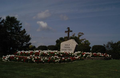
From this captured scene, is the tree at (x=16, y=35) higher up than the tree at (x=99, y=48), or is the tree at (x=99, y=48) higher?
the tree at (x=16, y=35)

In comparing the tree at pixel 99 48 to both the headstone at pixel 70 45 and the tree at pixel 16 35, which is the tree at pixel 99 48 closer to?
the headstone at pixel 70 45

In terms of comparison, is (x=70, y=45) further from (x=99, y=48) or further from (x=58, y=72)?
(x=58, y=72)

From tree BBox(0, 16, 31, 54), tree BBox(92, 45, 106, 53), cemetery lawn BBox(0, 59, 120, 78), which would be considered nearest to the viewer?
cemetery lawn BBox(0, 59, 120, 78)

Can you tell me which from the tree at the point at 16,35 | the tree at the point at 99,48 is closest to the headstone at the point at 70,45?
the tree at the point at 99,48

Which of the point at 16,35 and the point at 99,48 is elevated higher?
the point at 16,35

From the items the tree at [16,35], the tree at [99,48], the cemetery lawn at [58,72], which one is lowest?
the cemetery lawn at [58,72]

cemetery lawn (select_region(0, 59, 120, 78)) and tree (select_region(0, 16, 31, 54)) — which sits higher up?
tree (select_region(0, 16, 31, 54))

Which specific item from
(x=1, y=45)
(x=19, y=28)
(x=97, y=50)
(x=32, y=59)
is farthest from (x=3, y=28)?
(x=97, y=50)

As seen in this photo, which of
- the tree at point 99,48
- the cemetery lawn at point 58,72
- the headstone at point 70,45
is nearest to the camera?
the cemetery lawn at point 58,72

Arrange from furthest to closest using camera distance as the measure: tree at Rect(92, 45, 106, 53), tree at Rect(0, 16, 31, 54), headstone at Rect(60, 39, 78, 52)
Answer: tree at Rect(0, 16, 31, 54) → tree at Rect(92, 45, 106, 53) → headstone at Rect(60, 39, 78, 52)

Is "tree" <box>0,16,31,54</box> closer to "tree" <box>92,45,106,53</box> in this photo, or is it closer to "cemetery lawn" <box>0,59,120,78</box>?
"tree" <box>92,45,106,53</box>

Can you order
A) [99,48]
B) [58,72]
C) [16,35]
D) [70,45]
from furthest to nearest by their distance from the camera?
[16,35], [99,48], [70,45], [58,72]

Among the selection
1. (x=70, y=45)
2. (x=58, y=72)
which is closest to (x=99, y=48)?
(x=70, y=45)

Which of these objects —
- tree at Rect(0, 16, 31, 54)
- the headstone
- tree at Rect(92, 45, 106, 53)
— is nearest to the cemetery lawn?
the headstone
